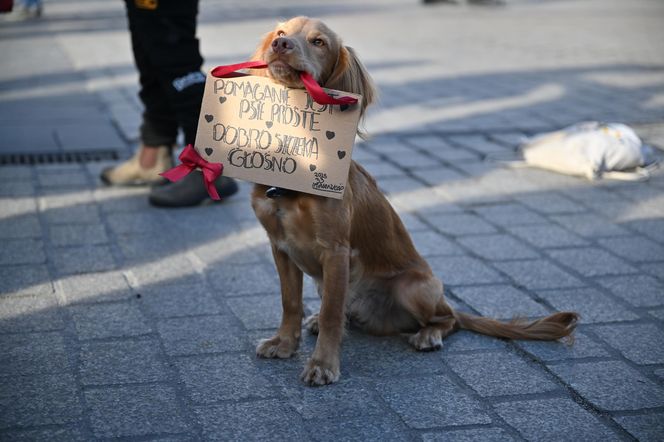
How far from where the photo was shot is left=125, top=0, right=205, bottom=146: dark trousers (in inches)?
184

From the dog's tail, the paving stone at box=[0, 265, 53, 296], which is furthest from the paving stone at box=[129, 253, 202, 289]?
the dog's tail

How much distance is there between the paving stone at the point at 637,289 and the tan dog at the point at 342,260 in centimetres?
69

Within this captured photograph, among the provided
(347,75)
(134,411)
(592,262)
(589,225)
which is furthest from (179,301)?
(589,225)

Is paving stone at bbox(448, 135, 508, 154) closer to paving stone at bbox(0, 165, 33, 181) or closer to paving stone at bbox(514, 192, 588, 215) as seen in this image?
paving stone at bbox(514, 192, 588, 215)

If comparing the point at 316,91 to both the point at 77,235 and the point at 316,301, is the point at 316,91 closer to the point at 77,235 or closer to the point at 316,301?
the point at 316,301

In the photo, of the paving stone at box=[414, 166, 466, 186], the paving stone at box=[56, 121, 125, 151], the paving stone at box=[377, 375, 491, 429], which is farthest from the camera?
the paving stone at box=[56, 121, 125, 151]

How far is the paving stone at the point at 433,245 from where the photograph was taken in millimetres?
4336

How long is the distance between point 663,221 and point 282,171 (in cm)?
291

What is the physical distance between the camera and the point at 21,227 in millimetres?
4480

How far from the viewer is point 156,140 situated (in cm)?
526

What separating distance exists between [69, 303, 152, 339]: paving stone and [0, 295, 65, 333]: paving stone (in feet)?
0.28

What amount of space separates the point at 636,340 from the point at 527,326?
1.56 ft

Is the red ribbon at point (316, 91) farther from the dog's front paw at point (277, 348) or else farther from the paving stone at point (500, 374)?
the paving stone at point (500, 374)

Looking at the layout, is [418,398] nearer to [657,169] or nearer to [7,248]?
[7,248]
